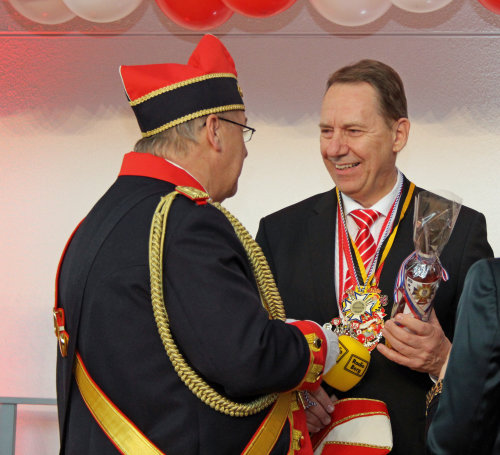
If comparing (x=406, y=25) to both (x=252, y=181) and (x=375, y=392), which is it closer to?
(x=252, y=181)

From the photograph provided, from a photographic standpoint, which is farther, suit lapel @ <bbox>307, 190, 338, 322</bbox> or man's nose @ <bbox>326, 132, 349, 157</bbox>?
man's nose @ <bbox>326, 132, 349, 157</bbox>

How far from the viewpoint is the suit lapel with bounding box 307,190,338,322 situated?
243 cm

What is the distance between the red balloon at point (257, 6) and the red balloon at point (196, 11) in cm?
9

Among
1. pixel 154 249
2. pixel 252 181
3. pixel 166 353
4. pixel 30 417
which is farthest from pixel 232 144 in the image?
pixel 30 417

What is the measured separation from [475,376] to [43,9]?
8.31ft

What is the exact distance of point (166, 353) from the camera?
1723 millimetres

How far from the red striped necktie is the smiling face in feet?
0.21

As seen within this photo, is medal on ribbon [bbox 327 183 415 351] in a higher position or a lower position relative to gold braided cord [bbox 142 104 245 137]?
lower

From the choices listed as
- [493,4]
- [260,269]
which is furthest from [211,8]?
[260,269]

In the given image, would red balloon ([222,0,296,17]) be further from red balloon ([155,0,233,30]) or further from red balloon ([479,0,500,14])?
red balloon ([479,0,500,14])

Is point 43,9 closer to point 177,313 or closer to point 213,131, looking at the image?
point 213,131

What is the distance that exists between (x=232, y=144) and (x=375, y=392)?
3.00ft

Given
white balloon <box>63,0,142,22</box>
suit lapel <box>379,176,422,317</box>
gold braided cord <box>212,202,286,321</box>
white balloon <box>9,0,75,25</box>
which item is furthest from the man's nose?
white balloon <box>9,0,75,25</box>

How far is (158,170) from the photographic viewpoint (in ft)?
6.04
